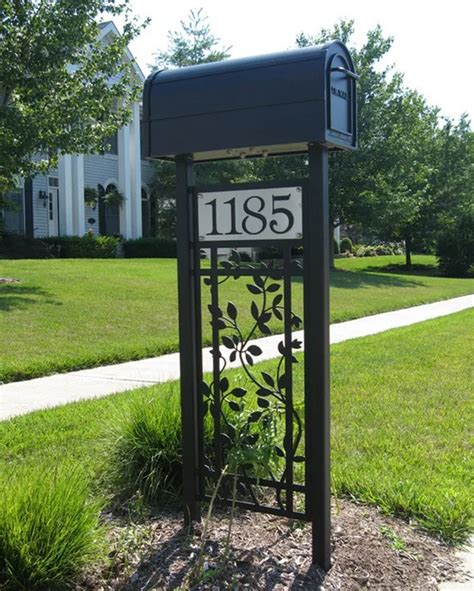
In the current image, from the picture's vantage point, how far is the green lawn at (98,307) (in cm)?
800

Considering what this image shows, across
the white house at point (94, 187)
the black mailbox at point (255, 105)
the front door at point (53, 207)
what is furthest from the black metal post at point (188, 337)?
the front door at point (53, 207)

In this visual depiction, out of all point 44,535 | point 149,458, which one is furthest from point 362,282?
point 44,535

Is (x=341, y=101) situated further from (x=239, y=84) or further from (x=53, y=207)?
(x=53, y=207)

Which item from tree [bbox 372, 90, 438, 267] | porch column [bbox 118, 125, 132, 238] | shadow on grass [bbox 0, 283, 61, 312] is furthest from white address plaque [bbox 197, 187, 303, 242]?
porch column [bbox 118, 125, 132, 238]

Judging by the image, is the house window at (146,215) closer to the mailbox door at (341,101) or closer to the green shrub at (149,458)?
the green shrub at (149,458)

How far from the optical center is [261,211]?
9.95ft

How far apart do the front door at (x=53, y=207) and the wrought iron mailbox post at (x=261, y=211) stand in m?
22.9

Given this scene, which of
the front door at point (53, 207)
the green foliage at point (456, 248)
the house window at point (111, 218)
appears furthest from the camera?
the green foliage at point (456, 248)

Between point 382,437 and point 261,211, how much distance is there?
254 centimetres

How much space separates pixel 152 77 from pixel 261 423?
1.69m

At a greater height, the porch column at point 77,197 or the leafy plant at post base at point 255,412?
the porch column at point 77,197

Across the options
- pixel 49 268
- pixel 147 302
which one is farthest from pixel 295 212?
pixel 49 268

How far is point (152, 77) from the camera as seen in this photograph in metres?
3.13

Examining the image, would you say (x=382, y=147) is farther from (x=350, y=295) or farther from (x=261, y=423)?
(x=261, y=423)
